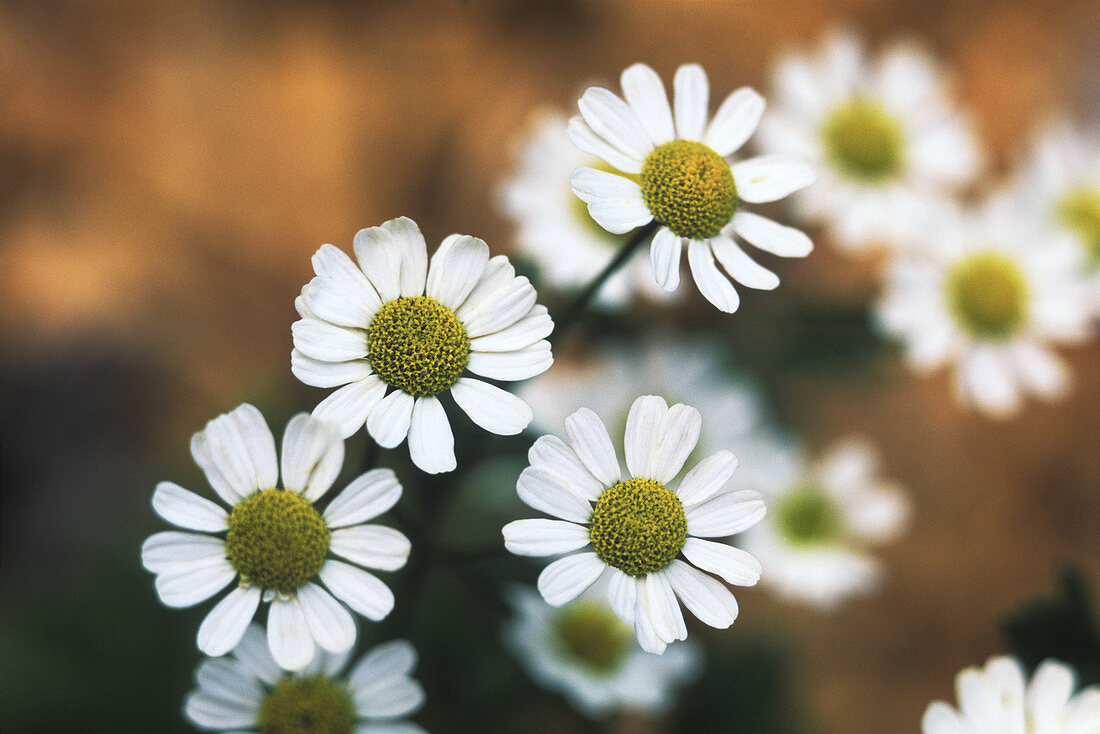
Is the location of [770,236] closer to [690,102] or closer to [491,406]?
[690,102]

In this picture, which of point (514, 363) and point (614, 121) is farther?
point (614, 121)

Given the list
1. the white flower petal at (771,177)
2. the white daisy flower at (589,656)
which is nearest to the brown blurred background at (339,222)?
the white daisy flower at (589,656)

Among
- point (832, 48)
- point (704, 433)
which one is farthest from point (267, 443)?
point (832, 48)

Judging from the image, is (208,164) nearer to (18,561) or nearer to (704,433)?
(18,561)

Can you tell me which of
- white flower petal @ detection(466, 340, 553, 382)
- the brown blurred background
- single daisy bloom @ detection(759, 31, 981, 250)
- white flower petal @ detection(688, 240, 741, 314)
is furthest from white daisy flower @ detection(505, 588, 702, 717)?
single daisy bloom @ detection(759, 31, 981, 250)

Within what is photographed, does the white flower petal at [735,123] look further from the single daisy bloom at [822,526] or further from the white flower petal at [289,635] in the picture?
the single daisy bloom at [822,526]

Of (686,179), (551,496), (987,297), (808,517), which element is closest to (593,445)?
(551,496)
